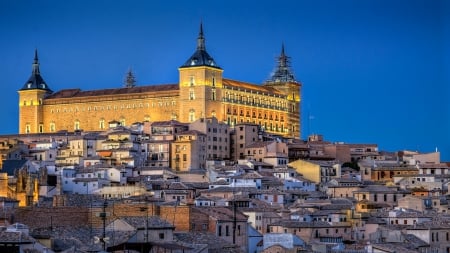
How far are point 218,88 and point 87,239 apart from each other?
6464 cm

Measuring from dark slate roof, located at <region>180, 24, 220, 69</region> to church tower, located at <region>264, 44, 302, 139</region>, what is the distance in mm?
12328

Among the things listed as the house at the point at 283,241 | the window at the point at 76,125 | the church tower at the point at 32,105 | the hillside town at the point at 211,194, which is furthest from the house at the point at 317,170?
the church tower at the point at 32,105

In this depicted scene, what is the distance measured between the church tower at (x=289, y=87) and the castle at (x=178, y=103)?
0.09 m

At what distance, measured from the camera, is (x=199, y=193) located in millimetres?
56312

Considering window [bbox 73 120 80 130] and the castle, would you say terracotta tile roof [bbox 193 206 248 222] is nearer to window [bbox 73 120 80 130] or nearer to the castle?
the castle

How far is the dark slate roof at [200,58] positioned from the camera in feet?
308

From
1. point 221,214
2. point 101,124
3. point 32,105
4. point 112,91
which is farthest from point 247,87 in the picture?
point 221,214

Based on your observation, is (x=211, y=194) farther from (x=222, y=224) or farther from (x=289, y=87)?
(x=289, y=87)

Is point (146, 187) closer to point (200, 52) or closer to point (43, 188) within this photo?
point (43, 188)

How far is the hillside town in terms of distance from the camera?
103 feet

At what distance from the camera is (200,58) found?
94.5 meters

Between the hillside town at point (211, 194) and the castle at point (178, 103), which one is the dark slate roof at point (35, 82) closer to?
the castle at point (178, 103)

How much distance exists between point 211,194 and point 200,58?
40859mm

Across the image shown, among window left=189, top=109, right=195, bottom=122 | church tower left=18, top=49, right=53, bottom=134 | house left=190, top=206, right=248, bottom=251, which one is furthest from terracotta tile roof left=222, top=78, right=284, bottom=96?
house left=190, top=206, right=248, bottom=251
